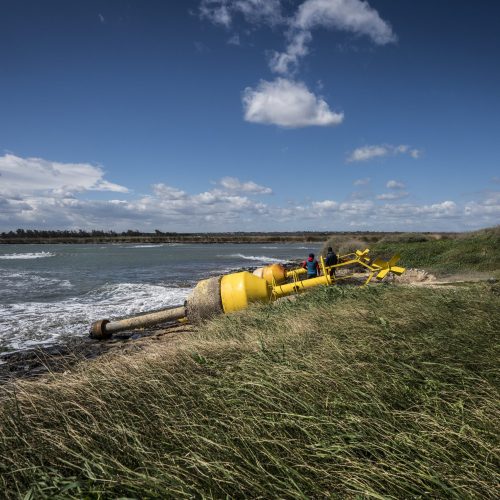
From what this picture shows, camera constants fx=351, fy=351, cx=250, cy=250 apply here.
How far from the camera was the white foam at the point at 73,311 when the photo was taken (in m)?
10.7

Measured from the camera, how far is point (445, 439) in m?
2.46

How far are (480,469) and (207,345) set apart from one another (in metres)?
3.35

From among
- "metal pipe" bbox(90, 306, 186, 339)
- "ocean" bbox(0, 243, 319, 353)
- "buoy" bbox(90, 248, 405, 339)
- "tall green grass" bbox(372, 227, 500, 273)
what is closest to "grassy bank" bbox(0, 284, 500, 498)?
"buoy" bbox(90, 248, 405, 339)

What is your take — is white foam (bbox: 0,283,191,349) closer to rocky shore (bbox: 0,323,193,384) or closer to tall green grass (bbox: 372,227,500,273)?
rocky shore (bbox: 0,323,193,384)

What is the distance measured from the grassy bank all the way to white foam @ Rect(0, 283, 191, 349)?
25.2 feet

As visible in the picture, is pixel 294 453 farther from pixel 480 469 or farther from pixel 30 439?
pixel 30 439

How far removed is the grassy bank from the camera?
2.23m

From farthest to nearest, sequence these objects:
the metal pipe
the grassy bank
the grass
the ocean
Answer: the grass, the ocean, the metal pipe, the grassy bank

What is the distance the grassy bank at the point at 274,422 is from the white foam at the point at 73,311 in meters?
7.67

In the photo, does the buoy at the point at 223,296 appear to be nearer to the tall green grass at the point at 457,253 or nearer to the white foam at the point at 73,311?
the white foam at the point at 73,311

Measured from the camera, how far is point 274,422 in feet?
8.98

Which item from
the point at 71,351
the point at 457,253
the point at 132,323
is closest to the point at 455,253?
the point at 457,253

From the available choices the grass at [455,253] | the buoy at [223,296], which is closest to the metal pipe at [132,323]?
the buoy at [223,296]

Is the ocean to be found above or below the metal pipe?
below
